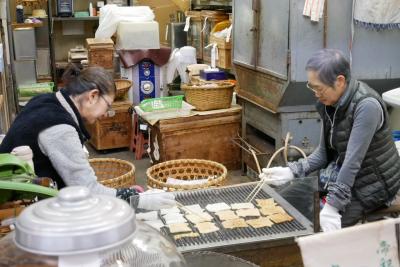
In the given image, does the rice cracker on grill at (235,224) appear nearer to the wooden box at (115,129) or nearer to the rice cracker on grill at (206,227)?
the rice cracker on grill at (206,227)

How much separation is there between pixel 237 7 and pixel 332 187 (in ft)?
9.24

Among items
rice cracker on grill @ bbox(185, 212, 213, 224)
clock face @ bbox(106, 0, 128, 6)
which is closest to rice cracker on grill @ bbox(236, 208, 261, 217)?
rice cracker on grill @ bbox(185, 212, 213, 224)

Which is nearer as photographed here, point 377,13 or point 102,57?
point 377,13

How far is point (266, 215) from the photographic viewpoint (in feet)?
A: 8.22

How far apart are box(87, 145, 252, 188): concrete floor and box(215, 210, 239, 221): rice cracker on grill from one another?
2442 millimetres

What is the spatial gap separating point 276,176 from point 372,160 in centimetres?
53

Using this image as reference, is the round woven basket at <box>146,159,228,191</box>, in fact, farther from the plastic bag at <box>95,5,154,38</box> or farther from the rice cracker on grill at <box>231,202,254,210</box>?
the plastic bag at <box>95,5,154,38</box>

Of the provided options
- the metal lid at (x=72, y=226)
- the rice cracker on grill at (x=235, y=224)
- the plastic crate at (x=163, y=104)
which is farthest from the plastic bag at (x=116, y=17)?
the metal lid at (x=72, y=226)

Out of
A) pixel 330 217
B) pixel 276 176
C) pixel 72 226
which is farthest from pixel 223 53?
pixel 72 226

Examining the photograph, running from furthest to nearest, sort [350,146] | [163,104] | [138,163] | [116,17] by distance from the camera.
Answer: [116,17] < [138,163] < [163,104] < [350,146]

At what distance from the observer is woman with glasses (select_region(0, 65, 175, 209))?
2.24 m

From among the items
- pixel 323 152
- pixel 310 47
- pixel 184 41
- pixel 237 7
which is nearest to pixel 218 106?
pixel 237 7

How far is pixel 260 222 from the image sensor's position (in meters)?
2.42

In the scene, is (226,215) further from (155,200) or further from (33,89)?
(33,89)
